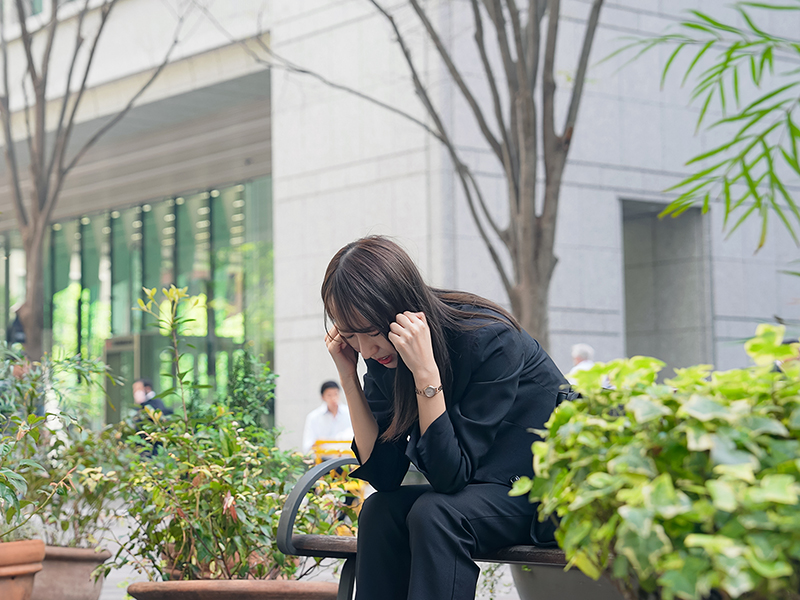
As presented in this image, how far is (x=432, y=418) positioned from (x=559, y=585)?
1.79 feet

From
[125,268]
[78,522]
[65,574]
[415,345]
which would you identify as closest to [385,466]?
[415,345]

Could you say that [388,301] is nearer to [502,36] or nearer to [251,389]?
[251,389]

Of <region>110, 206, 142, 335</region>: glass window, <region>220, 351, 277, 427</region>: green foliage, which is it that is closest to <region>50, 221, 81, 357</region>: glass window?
<region>110, 206, 142, 335</region>: glass window

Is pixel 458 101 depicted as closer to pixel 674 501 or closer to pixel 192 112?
pixel 192 112

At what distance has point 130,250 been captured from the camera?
23.4m

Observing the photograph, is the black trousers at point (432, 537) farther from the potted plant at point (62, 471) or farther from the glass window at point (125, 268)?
the glass window at point (125, 268)

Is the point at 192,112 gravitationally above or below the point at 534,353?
above

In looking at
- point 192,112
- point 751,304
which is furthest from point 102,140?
point 751,304

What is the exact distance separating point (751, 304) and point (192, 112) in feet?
32.6

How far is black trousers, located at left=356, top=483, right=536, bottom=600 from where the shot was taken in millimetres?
2506

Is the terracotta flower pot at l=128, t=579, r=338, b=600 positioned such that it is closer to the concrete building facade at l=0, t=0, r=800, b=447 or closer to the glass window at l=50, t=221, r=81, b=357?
the concrete building facade at l=0, t=0, r=800, b=447

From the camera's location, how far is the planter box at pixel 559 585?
252 centimetres

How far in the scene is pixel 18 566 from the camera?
3658 mm

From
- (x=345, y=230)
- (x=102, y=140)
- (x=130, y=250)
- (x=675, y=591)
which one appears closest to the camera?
(x=675, y=591)
